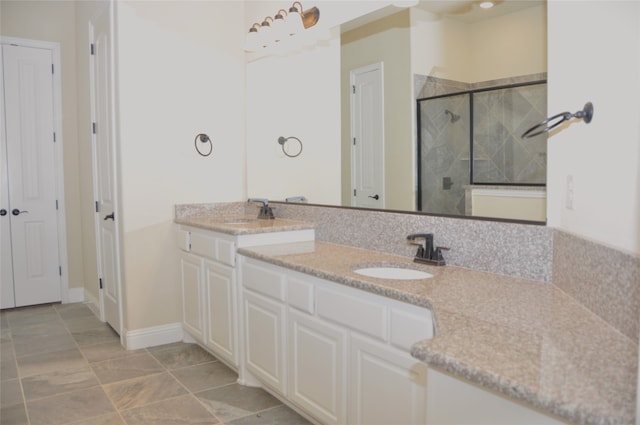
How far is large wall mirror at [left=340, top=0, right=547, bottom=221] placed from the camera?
182 centimetres

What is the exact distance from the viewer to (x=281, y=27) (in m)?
3.16

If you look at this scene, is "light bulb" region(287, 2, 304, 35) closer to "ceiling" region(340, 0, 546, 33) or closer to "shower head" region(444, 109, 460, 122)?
"ceiling" region(340, 0, 546, 33)

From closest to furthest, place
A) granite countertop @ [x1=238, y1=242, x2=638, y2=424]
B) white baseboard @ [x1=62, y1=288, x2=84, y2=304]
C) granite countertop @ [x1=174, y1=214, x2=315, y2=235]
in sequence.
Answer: granite countertop @ [x1=238, y1=242, x2=638, y2=424] < granite countertop @ [x1=174, y1=214, x2=315, y2=235] < white baseboard @ [x1=62, y1=288, x2=84, y2=304]

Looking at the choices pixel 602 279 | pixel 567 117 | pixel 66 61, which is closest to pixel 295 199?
pixel 567 117

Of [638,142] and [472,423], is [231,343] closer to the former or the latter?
[472,423]

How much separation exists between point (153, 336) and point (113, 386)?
659mm

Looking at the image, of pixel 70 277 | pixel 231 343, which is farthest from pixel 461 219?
pixel 70 277

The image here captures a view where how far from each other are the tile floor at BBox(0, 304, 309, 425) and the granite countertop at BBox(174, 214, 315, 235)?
0.89 m

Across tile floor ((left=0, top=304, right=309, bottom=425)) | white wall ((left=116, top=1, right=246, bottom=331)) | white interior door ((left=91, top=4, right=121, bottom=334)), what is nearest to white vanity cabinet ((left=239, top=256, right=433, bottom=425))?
tile floor ((left=0, top=304, right=309, bottom=425))

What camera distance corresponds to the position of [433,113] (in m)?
2.17

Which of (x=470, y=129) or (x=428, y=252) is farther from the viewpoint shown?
(x=428, y=252)

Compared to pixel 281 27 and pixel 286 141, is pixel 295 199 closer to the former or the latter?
pixel 286 141

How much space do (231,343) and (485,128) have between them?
6.01 ft

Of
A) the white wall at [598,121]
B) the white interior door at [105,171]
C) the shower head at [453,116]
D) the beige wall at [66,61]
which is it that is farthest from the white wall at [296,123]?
the beige wall at [66,61]
